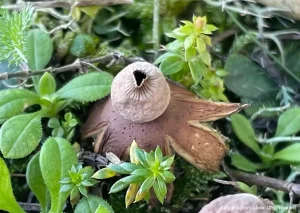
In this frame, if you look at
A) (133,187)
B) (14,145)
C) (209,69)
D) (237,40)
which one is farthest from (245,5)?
(14,145)

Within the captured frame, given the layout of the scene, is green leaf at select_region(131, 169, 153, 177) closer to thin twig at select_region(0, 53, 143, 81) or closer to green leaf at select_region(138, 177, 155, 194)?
green leaf at select_region(138, 177, 155, 194)

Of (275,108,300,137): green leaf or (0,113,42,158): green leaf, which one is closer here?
(0,113,42,158): green leaf

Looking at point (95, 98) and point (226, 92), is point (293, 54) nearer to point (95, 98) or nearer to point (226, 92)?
point (226, 92)

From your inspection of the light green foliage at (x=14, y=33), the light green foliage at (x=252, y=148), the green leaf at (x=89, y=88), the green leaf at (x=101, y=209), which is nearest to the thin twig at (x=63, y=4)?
the light green foliage at (x=14, y=33)

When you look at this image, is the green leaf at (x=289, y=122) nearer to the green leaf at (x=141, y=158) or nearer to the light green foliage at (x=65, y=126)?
the green leaf at (x=141, y=158)

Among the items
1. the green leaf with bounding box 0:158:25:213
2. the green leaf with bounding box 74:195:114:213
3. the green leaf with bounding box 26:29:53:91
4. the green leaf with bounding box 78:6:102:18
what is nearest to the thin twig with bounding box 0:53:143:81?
the green leaf with bounding box 26:29:53:91
